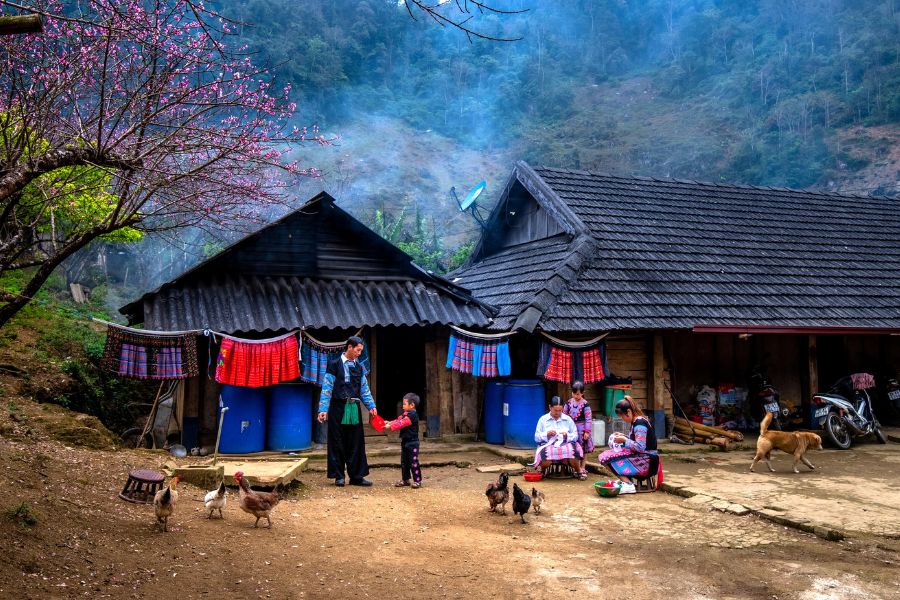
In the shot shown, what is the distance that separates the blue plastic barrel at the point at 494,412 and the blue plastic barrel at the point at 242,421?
4024 mm

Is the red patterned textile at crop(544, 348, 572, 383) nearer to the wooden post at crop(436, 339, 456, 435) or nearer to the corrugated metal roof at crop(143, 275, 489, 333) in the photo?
the corrugated metal roof at crop(143, 275, 489, 333)

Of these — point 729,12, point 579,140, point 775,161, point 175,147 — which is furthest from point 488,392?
point 729,12

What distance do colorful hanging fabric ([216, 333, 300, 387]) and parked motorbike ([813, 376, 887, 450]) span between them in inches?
370

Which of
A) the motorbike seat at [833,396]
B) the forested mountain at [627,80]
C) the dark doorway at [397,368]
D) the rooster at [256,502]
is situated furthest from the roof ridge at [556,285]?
the forested mountain at [627,80]

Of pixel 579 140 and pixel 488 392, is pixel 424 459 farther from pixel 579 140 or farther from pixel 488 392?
pixel 579 140

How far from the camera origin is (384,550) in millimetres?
5527

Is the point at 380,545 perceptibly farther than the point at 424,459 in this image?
No

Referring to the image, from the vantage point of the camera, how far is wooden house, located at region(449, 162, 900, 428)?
11734 millimetres

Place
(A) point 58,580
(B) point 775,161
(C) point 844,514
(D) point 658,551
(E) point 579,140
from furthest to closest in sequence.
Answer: (E) point 579,140 < (B) point 775,161 < (C) point 844,514 < (D) point 658,551 < (A) point 58,580

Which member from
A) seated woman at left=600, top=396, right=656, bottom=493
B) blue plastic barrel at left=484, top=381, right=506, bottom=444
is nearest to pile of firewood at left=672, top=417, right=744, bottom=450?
blue plastic barrel at left=484, top=381, right=506, bottom=444

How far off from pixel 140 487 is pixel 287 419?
4.36 m

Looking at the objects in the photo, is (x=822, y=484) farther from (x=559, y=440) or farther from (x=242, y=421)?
(x=242, y=421)

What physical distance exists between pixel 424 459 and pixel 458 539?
4389 millimetres

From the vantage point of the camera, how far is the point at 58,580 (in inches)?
158
